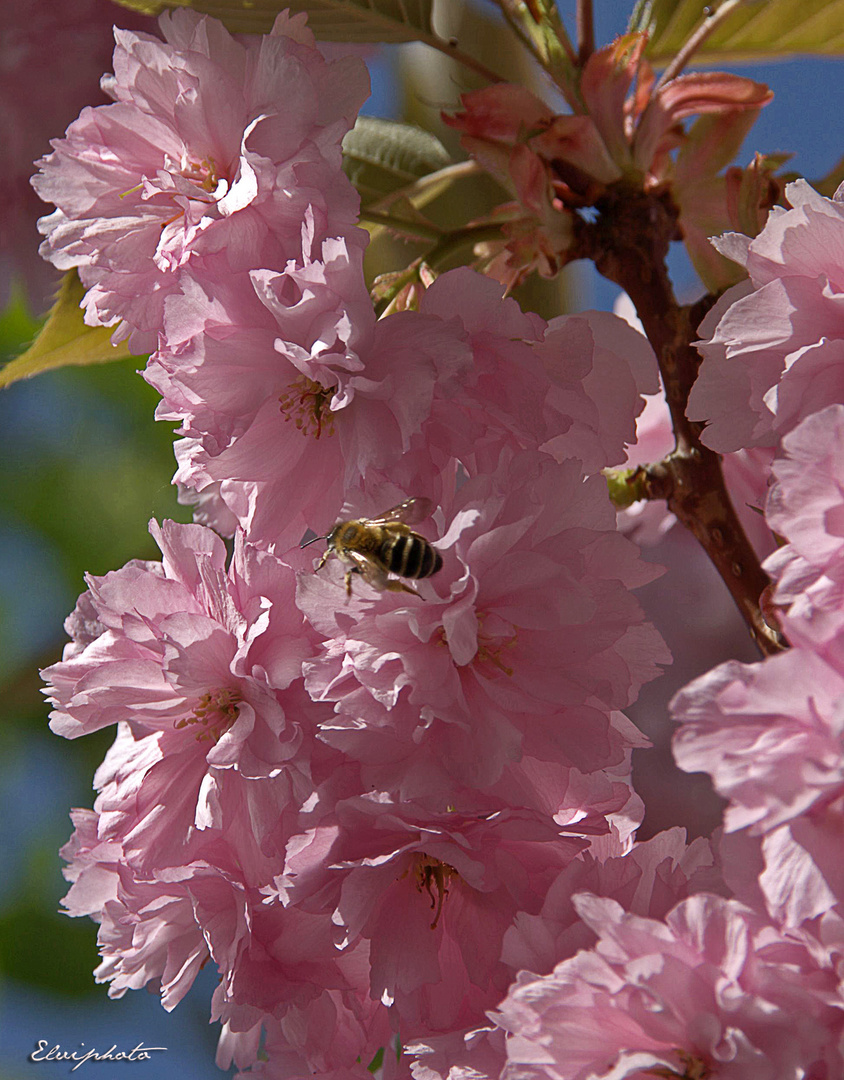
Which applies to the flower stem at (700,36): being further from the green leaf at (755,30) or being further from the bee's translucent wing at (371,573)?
the bee's translucent wing at (371,573)

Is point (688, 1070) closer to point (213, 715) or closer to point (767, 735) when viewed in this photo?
point (767, 735)

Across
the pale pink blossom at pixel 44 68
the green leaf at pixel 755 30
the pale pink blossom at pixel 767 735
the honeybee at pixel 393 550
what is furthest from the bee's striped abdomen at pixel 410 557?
the pale pink blossom at pixel 44 68

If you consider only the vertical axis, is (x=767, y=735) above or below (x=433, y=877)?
above

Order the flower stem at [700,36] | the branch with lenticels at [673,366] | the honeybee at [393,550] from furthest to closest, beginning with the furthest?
the flower stem at [700,36], the branch with lenticels at [673,366], the honeybee at [393,550]

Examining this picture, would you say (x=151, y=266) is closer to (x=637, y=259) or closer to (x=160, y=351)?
(x=160, y=351)

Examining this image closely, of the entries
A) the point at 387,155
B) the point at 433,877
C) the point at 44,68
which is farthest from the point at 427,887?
the point at 44,68

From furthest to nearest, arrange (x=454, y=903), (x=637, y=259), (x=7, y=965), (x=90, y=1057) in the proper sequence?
(x=7, y=965) → (x=90, y=1057) → (x=637, y=259) → (x=454, y=903)

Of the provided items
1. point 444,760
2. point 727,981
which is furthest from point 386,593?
point 727,981
